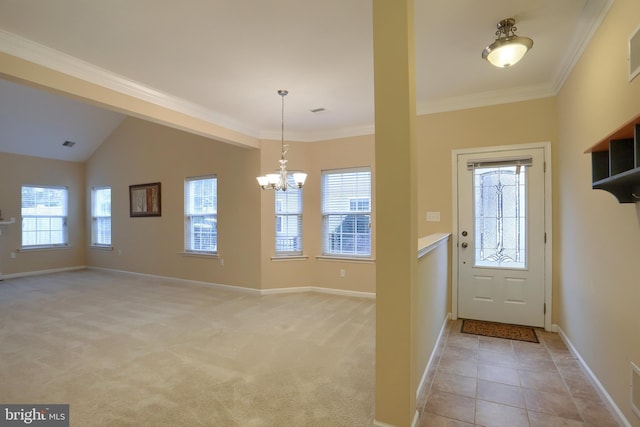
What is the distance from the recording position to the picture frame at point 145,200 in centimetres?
621

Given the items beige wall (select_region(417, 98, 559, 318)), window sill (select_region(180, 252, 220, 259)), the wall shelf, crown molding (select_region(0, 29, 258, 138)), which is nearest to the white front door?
beige wall (select_region(417, 98, 559, 318))

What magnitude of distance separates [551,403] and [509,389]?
25 centimetres

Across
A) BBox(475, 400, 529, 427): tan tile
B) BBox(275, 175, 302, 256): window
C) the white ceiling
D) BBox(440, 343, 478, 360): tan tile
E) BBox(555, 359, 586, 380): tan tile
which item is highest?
the white ceiling

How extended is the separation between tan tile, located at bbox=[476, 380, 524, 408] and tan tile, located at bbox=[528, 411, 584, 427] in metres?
0.13

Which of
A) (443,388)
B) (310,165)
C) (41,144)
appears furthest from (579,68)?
(41,144)

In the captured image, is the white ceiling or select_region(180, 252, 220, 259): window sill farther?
select_region(180, 252, 220, 259): window sill

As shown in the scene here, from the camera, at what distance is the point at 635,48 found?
1.67 m

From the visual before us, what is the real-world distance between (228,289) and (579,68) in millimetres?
5393

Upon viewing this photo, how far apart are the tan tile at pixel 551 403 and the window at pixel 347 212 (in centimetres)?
287

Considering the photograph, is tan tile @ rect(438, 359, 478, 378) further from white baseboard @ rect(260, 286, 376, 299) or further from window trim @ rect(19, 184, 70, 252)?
window trim @ rect(19, 184, 70, 252)

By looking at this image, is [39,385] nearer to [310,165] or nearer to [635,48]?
[310,165]

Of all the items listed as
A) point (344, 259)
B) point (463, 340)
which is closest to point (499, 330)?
point (463, 340)

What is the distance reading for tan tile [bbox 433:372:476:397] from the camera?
220cm

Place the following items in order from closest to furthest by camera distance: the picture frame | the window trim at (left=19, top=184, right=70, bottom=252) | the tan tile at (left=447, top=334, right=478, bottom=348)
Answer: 1. the tan tile at (left=447, top=334, right=478, bottom=348)
2. the picture frame
3. the window trim at (left=19, top=184, right=70, bottom=252)
